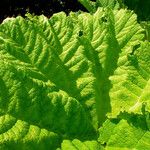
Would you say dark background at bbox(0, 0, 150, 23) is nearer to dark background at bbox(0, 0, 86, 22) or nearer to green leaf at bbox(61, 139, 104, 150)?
dark background at bbox(0, 0, 86, 22)

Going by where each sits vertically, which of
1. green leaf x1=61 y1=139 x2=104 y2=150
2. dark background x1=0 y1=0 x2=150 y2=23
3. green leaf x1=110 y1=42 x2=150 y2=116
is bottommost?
green leaf x1=61 y1=139 x2=104 y2=150

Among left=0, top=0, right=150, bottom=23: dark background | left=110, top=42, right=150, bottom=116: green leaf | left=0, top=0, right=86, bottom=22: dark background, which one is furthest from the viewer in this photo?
left=0, top=0, right=86, bottom=22: dark background

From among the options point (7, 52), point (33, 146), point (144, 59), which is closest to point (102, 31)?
point (144, 59)

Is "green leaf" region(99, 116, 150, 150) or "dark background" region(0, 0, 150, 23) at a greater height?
"dark background" region(0, 0, 150, 23)

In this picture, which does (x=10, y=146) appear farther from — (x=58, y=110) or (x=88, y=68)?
(x=88, y=68)

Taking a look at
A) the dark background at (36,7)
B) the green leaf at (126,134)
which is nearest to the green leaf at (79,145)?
the green leaf at (126,134)

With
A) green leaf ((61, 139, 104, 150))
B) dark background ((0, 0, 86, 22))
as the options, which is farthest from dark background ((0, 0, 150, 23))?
green leaf ((61, 139, 104, 150))

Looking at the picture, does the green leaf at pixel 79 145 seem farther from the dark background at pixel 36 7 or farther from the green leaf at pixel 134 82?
the dark background at pixel 36 7

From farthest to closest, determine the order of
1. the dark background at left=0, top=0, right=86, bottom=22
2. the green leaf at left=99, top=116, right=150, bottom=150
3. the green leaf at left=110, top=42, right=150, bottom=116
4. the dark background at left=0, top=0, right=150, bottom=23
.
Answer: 1. the dark background at left=0, top=0, right=86, bottom=22
2. the dark background at left=0, top=0, right=150, bottom=23
3. the green leaf at left=110, top=42, right=150, bottom=116
4. the green leaf at left=99, top=116, right=150, bottom=150

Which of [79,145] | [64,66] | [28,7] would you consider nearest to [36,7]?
[28,7]
